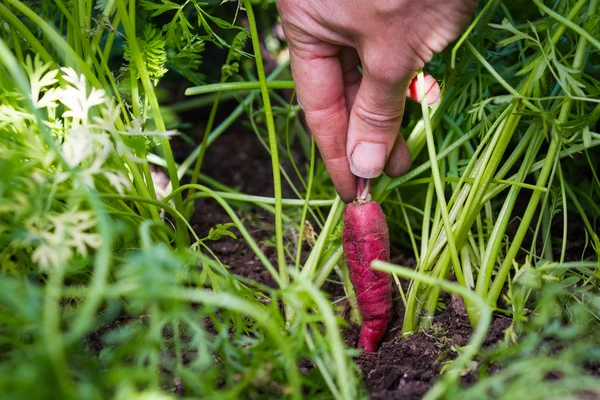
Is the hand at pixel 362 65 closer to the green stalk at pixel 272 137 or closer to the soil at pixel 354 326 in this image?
the green stalk at pixel 272 137

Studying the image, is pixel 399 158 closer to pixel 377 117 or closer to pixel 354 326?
pixel 377 117

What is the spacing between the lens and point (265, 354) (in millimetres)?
679

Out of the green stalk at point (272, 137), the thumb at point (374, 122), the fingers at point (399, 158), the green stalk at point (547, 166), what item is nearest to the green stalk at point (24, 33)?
the green stalk at point (272, 137)

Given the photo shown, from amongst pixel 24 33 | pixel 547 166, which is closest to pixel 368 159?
pixel 547 166

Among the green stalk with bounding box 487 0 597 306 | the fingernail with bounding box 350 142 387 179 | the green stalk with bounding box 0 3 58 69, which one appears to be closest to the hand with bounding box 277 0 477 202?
the fingernail with bounding box 350 142 387 179

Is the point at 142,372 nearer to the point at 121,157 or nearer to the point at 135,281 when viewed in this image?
the point at 135,281

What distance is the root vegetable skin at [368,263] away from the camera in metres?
1.11

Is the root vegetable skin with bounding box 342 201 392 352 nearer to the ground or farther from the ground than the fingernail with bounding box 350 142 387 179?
nearer to the ground

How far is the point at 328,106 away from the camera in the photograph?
1088 mm

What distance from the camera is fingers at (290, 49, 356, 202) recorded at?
1058 millimetres

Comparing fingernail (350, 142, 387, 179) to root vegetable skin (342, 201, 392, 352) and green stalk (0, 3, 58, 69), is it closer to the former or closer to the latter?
root vegetable skin (342, 201, 392, 352)

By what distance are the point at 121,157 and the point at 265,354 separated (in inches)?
19.3

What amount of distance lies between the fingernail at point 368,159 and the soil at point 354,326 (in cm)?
30

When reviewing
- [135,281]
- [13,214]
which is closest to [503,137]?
[135,281]
